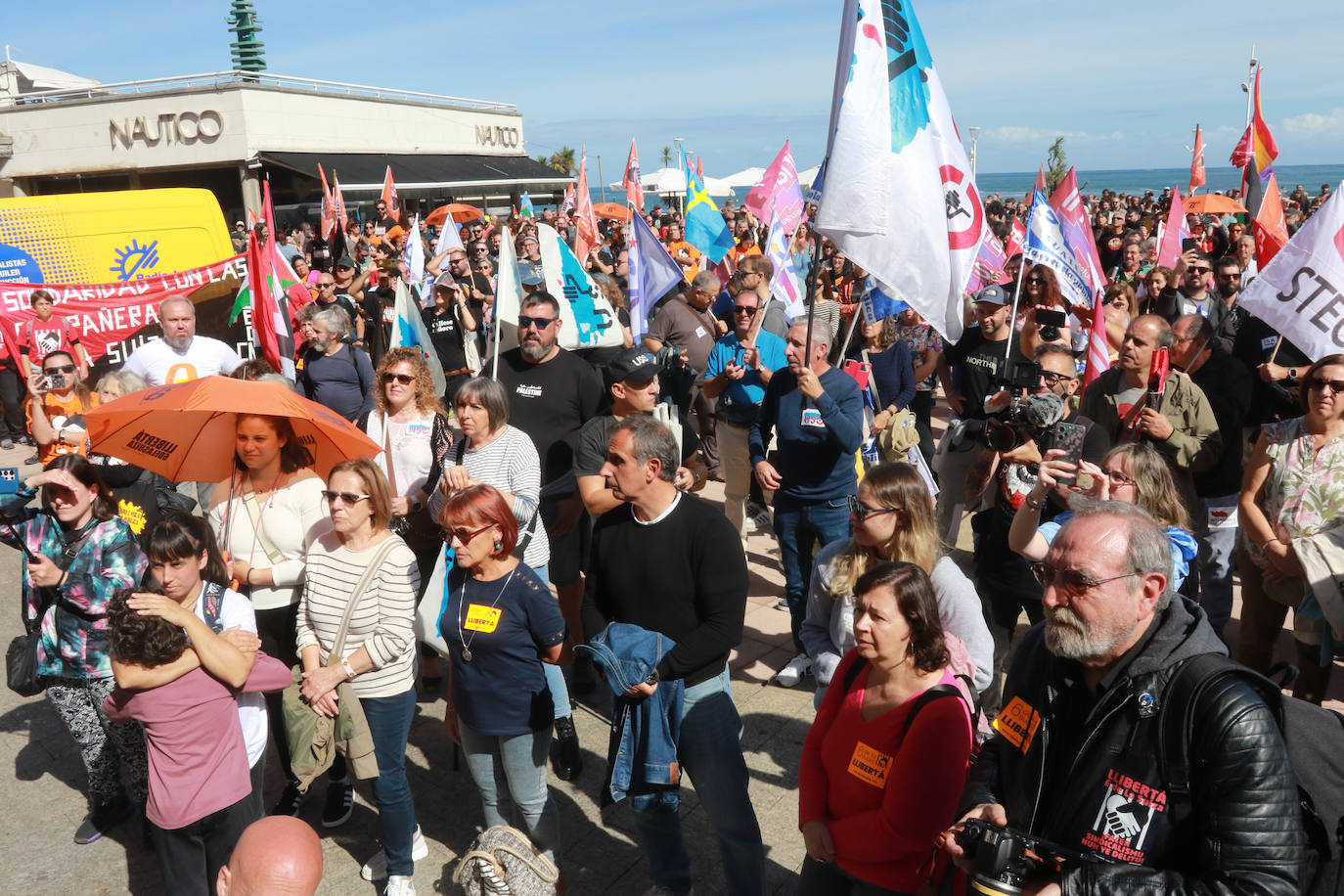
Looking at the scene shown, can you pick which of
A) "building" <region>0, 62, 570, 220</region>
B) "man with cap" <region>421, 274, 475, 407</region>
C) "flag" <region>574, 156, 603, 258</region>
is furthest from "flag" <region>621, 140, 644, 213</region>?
"building" <region>0, 62, 570, 220</region>

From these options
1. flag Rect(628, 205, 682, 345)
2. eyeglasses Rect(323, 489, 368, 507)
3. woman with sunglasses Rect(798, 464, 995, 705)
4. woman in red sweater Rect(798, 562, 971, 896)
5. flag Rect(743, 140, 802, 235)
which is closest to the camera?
woman in red sweater Rect(798, 562, 971, 896)

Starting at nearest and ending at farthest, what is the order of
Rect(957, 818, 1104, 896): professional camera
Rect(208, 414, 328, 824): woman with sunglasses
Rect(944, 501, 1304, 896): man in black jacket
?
Rect(944, 501, 1304, 896): man in black jacket, Rect(957, 818, 1104, 896): professional camera, Rect(208, 414, 328, 824): woman with sunglasses

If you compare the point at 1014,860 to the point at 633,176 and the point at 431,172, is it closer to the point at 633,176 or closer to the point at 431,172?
the point at 633,176

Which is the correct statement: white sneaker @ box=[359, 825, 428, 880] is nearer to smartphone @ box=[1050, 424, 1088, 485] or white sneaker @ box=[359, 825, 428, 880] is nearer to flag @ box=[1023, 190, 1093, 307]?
smartphone @ box=[1050, 424, 1088, 485]

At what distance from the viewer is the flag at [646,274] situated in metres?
7.21

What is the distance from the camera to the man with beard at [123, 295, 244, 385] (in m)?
6.98

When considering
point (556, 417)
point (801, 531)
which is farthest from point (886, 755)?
point (556, 417)

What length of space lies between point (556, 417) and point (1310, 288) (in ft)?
12.6

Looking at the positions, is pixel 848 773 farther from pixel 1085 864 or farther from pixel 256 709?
pixel 256 709

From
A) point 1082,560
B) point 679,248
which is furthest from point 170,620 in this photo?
point 679,248

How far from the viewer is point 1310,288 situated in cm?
467

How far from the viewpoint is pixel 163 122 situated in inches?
1165

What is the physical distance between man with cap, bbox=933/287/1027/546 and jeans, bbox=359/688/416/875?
333cm

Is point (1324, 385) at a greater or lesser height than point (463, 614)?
greater
